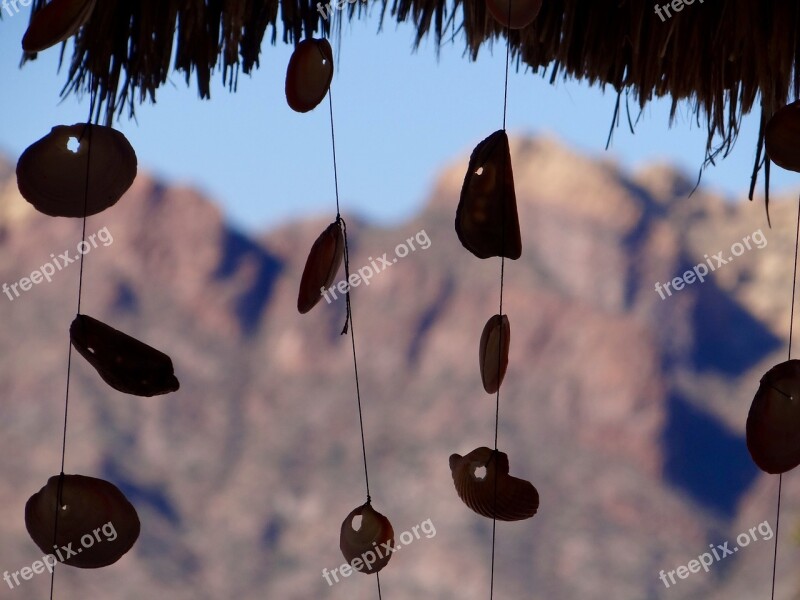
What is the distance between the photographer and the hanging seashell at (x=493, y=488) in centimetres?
67

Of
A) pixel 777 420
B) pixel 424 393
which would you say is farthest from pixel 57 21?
pixel 424 393

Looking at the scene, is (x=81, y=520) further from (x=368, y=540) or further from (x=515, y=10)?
(x=515, y=10)

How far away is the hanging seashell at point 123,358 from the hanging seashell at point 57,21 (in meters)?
0.15

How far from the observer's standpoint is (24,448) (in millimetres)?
16359

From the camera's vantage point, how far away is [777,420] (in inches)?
25.9

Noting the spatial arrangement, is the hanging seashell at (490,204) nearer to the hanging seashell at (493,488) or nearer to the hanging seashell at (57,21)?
the hanging seashell at (493,488)

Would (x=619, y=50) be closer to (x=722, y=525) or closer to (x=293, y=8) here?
(x=293, y=8)

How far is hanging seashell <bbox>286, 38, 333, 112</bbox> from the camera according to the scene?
0.67 metres

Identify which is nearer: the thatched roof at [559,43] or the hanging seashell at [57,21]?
the hanging seashell at [57,21]

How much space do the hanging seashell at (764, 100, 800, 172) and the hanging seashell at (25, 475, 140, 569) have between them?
17.4 inches

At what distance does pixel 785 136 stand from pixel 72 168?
1.40 ft

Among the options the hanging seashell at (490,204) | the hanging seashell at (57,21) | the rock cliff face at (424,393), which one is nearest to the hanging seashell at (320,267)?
the hanging seashell at (490,204)

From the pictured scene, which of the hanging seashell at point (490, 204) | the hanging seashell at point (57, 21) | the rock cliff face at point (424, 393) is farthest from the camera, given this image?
the rock cliff face at point (424, 393)

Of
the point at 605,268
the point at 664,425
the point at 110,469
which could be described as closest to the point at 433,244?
the point at 605,268
